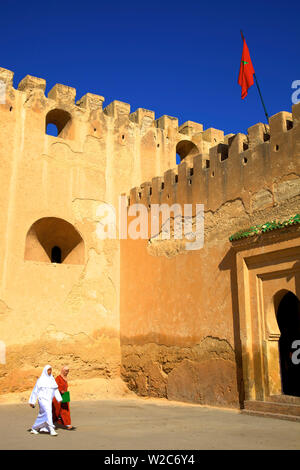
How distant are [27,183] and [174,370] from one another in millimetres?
5496

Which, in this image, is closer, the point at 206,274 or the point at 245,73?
the point at 206,274

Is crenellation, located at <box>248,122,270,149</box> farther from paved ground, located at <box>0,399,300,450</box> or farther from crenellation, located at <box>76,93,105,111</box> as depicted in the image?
crenellation, located at <box>76,93,105,111</box>

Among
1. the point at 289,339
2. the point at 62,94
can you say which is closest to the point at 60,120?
the point at 62,94

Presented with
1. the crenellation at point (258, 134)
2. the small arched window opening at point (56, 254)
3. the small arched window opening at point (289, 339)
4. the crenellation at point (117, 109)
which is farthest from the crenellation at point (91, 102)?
the small arched window opening at point (289, 339)

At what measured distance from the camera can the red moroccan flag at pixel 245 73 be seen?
10.0 m

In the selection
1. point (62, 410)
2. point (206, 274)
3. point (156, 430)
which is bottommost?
point (156, 430)

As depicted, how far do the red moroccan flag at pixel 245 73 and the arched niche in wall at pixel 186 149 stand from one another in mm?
4503

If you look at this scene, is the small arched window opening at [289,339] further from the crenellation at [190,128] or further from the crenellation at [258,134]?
the crenellation at [190,128]

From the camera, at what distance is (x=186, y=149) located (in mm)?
15133

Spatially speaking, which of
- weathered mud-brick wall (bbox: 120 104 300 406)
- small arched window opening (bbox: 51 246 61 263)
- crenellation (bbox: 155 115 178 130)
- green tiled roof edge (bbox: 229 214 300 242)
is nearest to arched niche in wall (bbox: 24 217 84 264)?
small arched window opening (bbox: 51 246 61 263)

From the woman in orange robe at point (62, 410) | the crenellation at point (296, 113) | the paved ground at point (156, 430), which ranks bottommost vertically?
the paved ground at point (156, 430)

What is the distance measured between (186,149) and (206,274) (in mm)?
6638

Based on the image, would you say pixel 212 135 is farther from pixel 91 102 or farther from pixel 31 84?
pixel 31 84

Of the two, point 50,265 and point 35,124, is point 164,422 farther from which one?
point 35,124
